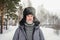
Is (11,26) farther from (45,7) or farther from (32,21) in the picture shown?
(32,21)

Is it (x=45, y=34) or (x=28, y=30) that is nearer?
(x=28, y=30)

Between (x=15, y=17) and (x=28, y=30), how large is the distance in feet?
3.99

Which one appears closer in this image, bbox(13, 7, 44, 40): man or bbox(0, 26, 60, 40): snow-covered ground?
bbox(13, 7, 44, 40): man

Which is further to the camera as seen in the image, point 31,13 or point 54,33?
point 54,33

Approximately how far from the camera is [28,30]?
4.47 ft

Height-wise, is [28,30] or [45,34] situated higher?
[28,30]

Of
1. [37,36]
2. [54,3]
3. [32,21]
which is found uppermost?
[54,3]

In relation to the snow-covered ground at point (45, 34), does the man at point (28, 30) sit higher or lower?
higher

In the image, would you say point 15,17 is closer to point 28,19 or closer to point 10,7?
point 10,7

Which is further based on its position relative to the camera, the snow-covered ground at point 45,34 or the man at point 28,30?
the snow-covered ground at point 45,34

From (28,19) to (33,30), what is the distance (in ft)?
0.34

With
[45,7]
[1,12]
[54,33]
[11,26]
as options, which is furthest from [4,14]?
[54,33]

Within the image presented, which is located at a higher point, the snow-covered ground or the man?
the man

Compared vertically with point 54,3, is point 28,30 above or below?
below
